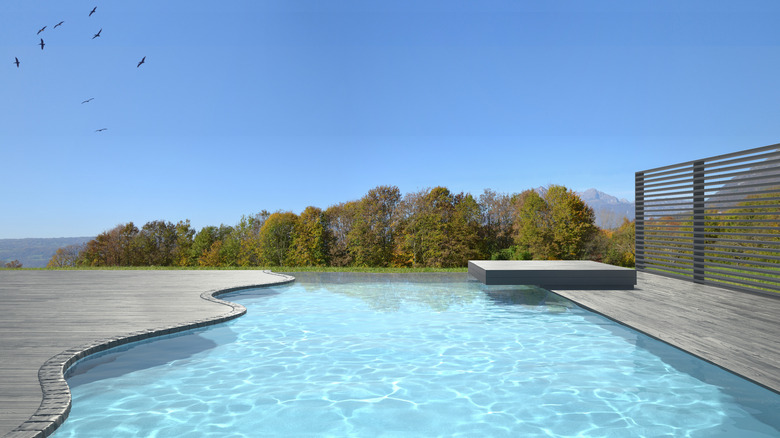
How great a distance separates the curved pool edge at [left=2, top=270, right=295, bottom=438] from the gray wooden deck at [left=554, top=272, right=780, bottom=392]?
4.88 meters

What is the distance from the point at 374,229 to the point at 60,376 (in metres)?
17.6

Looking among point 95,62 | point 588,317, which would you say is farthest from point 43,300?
point 95,62

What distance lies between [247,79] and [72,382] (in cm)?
2350

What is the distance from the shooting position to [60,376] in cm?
388

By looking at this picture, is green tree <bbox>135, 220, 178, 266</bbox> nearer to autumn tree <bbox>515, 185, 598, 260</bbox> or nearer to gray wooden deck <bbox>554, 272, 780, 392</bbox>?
autumn tree <bbox>515, 185, 598, 260</bbox>

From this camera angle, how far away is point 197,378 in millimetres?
4672

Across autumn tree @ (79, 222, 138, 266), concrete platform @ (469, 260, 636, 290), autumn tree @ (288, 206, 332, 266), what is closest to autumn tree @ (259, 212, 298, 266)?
autumn tree @ (288, 206, 332, 266)

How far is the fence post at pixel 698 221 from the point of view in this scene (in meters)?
10.1

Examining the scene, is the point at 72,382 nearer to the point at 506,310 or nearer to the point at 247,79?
the point at 506,310

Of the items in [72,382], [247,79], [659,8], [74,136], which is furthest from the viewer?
[74,136]

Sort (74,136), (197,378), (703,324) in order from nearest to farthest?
(197,378), (703,324), (74,136)

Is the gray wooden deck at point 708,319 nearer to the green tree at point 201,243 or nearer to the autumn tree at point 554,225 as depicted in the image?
the autumn tree at point 554,225

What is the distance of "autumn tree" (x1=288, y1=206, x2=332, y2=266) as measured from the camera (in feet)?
73.4

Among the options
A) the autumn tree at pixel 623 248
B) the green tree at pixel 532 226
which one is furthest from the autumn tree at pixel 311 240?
the autumn tree at pixel 623 248
